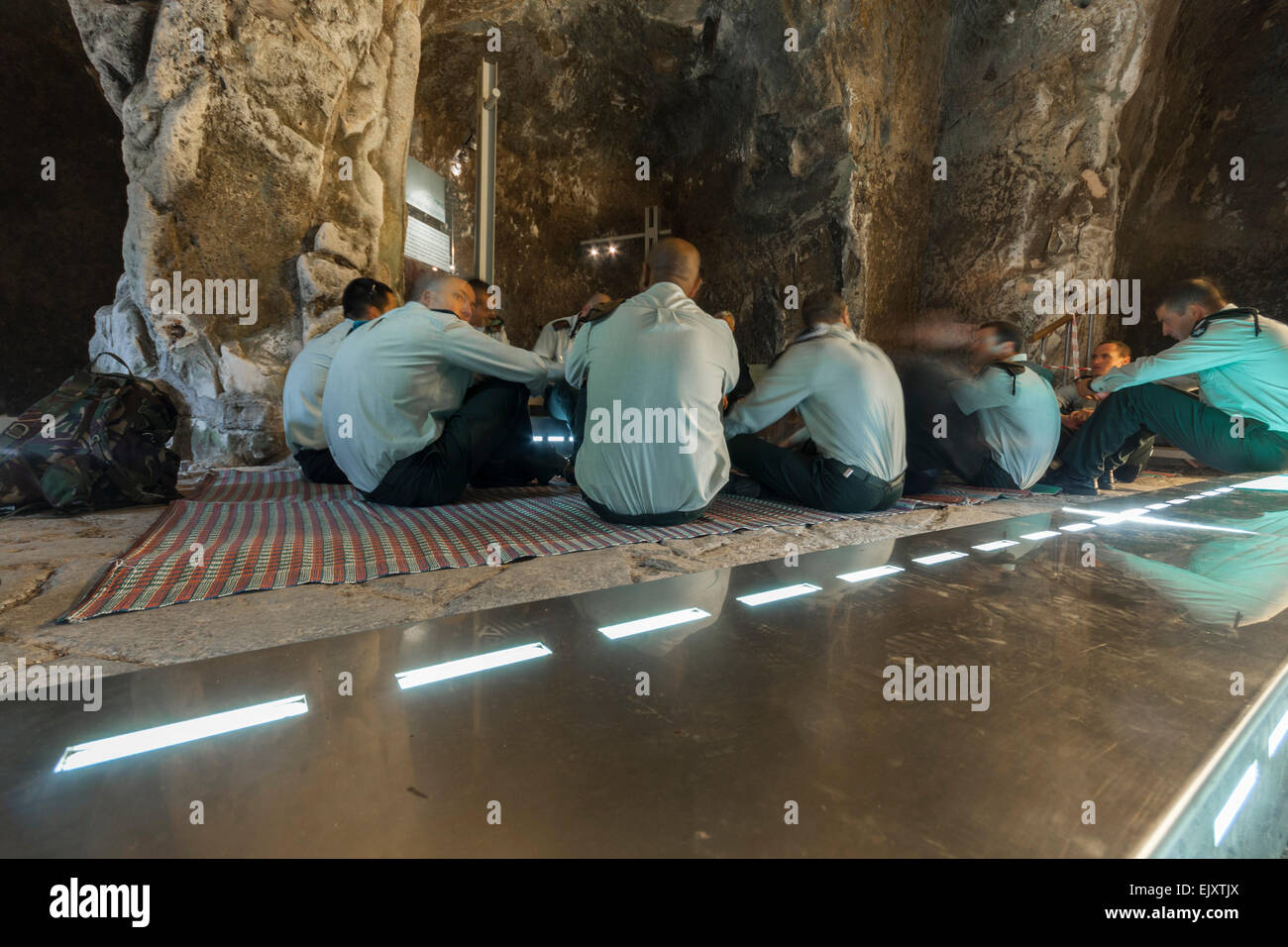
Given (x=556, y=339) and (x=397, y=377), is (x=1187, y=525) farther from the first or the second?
(x=556, y=339)

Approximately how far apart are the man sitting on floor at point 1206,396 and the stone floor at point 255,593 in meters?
2.20

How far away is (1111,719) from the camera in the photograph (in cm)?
95

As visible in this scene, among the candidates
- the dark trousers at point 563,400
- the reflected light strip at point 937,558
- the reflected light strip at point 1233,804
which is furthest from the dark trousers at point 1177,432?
the reflected light strip at point 1233,804

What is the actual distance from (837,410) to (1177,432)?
2.50m

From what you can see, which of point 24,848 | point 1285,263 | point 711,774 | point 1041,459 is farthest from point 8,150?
point 1285,263

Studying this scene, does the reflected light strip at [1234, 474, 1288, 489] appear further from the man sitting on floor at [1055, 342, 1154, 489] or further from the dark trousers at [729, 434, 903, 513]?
the dark trousers at [729, 434, 903, 513]

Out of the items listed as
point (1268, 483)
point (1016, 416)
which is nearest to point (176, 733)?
point (1016, 416)

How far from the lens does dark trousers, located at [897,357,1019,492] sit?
3.74 m

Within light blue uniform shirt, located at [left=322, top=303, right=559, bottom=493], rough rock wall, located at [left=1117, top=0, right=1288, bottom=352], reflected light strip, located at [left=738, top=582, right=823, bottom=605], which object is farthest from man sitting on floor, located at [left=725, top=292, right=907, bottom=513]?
rough rock wall, located at [left=1117, top=0, right=1288, bottom=352]

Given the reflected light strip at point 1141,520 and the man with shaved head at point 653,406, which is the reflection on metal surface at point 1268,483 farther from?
the man with shaved head at point 653,406

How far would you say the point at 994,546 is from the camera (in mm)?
2215

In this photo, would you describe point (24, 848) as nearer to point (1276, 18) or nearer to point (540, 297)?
point (540, 297)

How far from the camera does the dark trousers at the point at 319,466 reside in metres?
3.72
